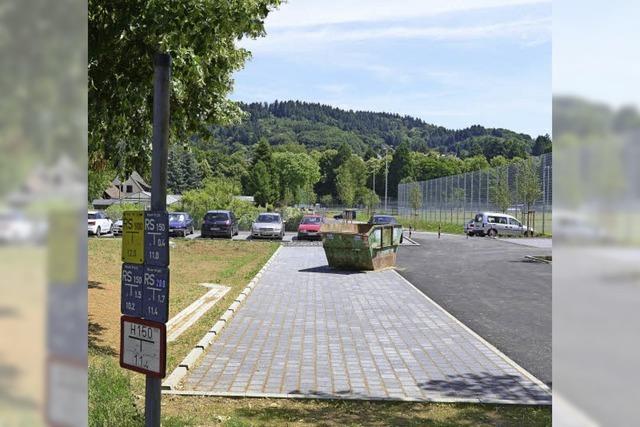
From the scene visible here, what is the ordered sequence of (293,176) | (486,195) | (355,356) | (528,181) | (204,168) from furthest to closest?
(204,168) < (293,176) < (486,195) < (528,181) < (355,356)

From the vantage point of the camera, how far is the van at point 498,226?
3975 centimetres

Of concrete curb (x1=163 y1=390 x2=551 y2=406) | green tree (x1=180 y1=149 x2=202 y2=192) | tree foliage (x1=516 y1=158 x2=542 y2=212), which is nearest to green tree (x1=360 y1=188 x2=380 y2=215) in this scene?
green tree (x1=180 y1=149 x2=202 y2=192)

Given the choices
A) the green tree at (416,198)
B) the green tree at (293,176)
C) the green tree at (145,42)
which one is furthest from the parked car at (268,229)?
the green tree at (293,176)

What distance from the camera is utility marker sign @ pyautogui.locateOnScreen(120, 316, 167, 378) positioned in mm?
3359

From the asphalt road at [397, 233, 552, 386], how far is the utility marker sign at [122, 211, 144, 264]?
5.53 metres

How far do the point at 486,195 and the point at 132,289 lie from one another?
45394 millimetres

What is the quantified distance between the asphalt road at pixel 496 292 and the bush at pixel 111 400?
469 cm

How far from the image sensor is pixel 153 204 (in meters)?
3.53

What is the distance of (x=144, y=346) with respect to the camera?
11.3 ft

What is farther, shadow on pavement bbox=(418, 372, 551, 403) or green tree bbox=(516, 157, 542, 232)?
green tree bbox=(516, 157, 542, 232)

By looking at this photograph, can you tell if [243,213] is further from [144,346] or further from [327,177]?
[327,177]

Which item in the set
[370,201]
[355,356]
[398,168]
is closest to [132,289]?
[355,356]

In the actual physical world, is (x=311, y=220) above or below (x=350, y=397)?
above

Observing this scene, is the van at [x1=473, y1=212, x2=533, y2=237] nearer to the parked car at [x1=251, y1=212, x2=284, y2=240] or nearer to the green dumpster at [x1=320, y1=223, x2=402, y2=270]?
the parked car at [x1=251, y1=212, x2=284, y2=240]
